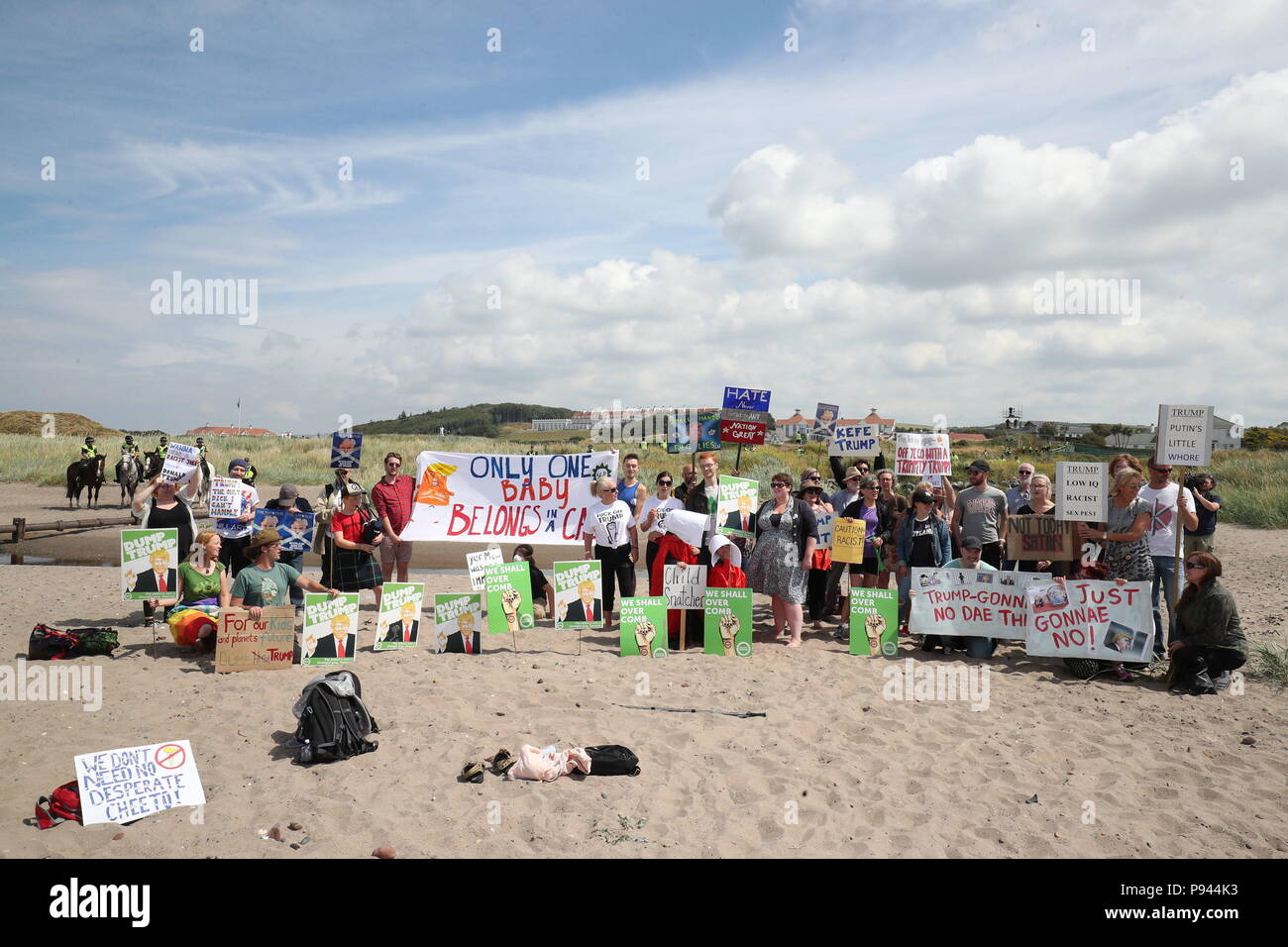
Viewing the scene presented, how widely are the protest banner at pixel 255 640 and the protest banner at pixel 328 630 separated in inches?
6.2

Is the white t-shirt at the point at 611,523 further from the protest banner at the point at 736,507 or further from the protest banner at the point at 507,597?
the protest banner at the point at 736,507

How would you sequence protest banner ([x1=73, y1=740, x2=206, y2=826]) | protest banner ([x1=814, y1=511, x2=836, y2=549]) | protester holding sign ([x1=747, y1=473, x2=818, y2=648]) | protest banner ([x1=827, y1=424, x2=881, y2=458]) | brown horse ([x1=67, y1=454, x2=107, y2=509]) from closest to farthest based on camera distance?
protest banner ([x1=73, y1=740, x2=206, y2=826])
protester holding sign ([x1=747, y1=473, x2=818, y2=648])
protest banner ([x1=814, y1=511, x2=836, y2=549])
protest banner ([x1=827, y1=424, x2=881, y2=458])
brown horse ([x1=67, y1=454, x2=107, y2=509])

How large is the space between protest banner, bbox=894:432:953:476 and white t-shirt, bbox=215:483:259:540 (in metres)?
7.77

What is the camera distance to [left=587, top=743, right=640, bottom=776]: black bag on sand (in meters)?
5.38

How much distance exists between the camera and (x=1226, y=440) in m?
56.2

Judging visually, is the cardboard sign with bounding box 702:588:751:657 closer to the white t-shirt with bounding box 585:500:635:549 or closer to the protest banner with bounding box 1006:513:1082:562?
the white t-shirt with bounding box 585:500:635:549

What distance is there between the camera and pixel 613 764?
5.39m

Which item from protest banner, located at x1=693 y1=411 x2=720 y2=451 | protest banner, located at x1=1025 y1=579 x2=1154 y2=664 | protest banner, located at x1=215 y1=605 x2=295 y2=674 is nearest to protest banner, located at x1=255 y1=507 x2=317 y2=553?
protest banner, located at x1=215 y1=605 x2=295 y2=674

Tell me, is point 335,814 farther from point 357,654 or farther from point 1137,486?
point 1137,486

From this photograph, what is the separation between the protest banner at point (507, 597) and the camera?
8.34m

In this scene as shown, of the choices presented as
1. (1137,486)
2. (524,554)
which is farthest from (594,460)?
(1137,486)

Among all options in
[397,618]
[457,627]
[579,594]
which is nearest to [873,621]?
[579,594]

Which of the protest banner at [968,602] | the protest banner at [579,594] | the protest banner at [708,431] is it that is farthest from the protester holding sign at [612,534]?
the protest banner at [968,602]
